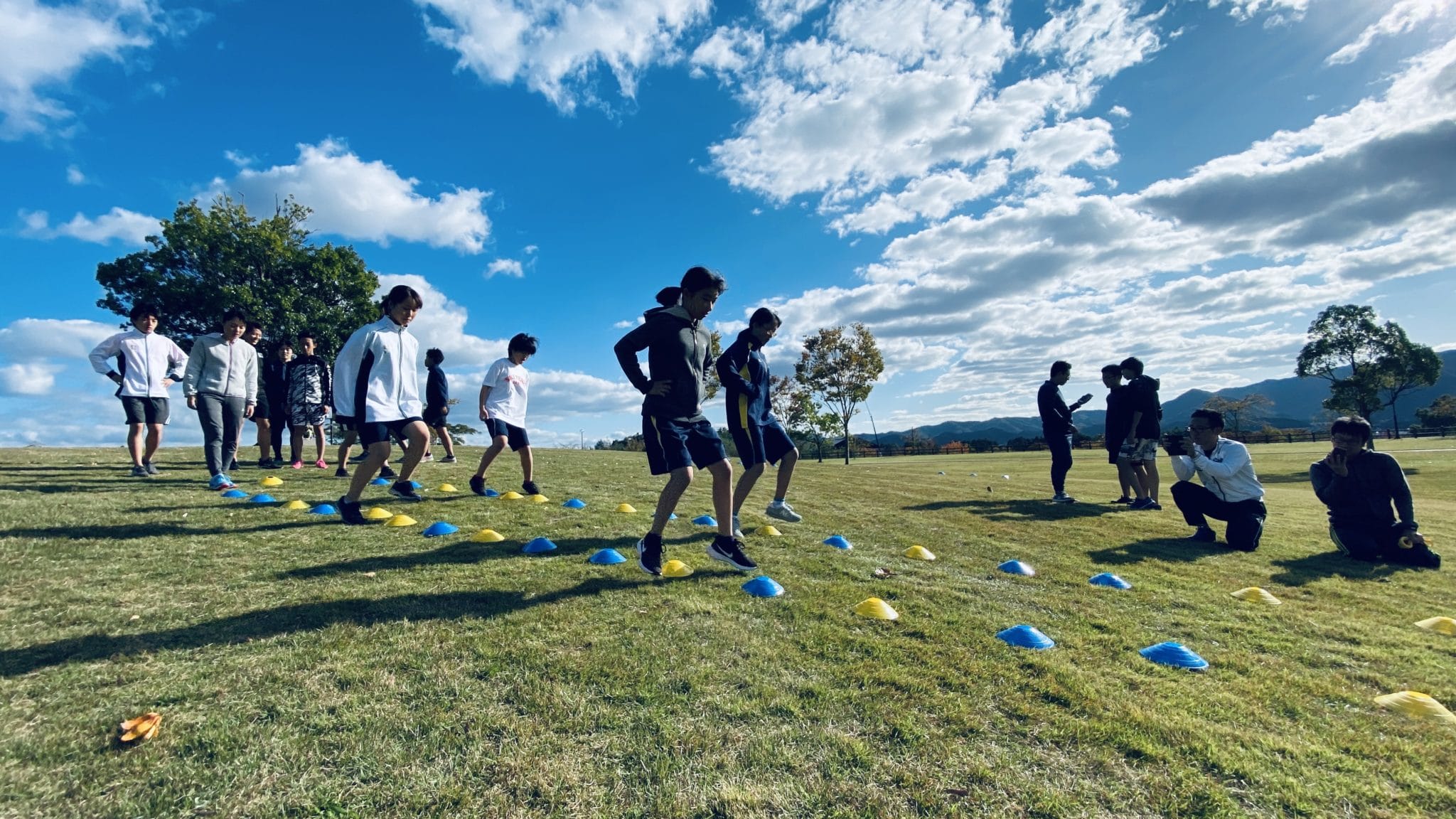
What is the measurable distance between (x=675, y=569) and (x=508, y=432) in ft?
14.4

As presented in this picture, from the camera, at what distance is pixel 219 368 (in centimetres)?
793

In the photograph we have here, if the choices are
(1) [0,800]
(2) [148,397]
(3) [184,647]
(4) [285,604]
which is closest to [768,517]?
(4) [285,604]

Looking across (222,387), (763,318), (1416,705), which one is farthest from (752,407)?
(222,387)

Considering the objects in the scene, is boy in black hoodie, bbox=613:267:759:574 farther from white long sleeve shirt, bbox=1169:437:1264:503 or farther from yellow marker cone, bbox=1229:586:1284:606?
white long sleeve shirt, bbox=1169:437:1264:503

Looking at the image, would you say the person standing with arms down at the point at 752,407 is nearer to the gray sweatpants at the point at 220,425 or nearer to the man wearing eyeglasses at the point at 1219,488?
the man wearing eyeglasses at the point at 1219,488

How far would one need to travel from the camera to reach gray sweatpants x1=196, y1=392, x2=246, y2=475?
25.8 ft

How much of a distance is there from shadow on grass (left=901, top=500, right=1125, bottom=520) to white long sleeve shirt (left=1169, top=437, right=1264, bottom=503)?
1753 mm

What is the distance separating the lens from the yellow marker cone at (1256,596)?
176 inches

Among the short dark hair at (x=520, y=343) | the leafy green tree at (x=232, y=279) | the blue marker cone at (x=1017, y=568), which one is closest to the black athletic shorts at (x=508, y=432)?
the short dark hair at (x=520, y=343)

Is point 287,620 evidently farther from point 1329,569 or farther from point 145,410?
point 1329,569

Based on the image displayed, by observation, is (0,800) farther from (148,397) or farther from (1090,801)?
(148,397)

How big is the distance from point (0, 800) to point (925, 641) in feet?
11.6

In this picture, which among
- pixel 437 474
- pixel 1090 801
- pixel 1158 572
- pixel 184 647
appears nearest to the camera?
pixel 1090 801

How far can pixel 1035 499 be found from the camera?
10594mm
